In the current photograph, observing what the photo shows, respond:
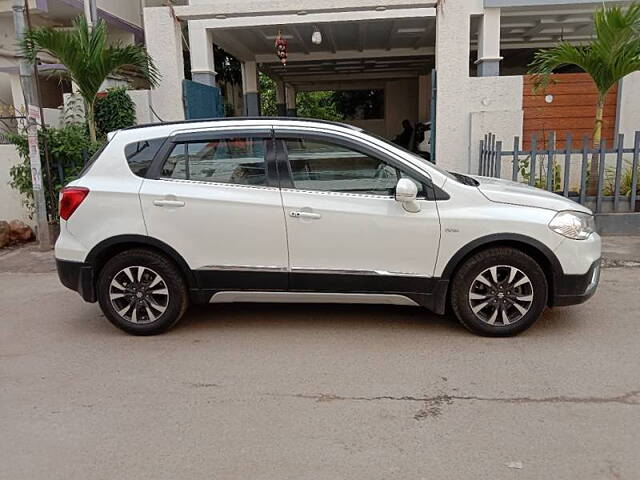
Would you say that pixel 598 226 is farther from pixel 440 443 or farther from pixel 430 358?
pixel 440 443

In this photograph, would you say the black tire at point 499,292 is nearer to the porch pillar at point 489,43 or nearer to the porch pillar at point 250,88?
the porch pillar at point 489,43

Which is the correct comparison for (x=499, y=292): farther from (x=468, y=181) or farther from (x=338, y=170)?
(x=338, y=170)

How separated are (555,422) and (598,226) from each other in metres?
5.46

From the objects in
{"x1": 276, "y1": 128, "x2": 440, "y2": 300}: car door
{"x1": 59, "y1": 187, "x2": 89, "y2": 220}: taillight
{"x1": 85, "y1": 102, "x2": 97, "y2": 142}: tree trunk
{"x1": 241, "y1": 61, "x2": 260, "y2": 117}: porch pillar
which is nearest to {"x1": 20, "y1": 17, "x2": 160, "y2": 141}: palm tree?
{"x1": 85, "y1": 102, "x2": 97, "y2": 142}: tree trunk

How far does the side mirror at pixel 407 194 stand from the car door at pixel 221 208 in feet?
3.16

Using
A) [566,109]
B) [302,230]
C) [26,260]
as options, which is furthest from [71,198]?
[566,109]

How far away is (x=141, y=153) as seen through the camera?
465cm

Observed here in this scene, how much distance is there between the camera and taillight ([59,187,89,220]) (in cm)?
459

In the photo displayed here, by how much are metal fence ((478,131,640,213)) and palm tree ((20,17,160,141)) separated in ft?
19.4

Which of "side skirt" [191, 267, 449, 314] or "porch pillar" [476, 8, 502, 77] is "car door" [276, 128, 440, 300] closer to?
"side skirt" [191, 267, 449, 314]

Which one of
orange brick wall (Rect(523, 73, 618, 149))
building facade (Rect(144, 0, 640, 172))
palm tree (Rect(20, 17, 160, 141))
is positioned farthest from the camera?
building facade (Rect(144, 0, 640, 172))

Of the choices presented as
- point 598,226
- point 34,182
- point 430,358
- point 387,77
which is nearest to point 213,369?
point 430,358

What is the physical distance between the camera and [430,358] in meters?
4.12

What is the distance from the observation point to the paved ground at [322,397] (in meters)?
2.90
